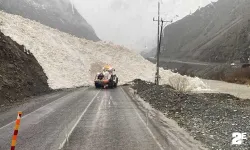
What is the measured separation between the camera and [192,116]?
19.3 meters

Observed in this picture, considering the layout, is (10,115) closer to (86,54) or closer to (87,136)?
(87,136)

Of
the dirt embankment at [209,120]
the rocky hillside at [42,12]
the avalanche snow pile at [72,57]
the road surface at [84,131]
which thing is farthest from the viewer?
the rocky hillside at [42,12]

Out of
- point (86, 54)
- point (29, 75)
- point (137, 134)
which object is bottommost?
point (137, 134)

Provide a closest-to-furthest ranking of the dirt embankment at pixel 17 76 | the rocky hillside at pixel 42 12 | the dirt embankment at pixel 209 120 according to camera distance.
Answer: the dirt embankment at pixel 209 120 < the dirt embankment at pixel 17 76 < the rocky hillside at pixel 42 12

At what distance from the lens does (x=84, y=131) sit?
14820 millimetres

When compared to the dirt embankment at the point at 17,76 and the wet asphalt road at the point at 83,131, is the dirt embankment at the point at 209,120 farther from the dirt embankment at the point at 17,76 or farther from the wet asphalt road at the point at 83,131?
the dirt embankment at the point at 17,76

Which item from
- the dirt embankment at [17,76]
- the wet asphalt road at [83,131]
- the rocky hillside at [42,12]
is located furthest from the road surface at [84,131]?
the rocky hillside at [42,12]

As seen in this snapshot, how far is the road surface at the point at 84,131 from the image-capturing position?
40.3 feet

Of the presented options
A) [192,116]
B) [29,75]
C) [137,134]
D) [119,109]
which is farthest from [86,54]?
[137,134]

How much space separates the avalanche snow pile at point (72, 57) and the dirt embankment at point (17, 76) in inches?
138

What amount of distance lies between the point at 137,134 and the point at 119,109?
327 inches

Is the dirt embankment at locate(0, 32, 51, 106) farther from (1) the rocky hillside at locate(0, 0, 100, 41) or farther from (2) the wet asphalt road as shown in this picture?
(1) the rocky hillside at locate(0, 0, 100, 41)

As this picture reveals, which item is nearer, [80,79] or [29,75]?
[29,75]

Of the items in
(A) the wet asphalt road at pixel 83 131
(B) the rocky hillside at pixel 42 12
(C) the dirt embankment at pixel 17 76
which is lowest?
(A) the wet asphalt road at pixel 83 131
